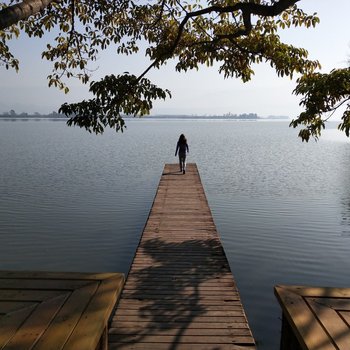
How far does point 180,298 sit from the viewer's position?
645cm

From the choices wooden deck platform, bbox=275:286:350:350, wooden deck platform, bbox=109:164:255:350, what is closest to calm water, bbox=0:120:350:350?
wooden deck platform, bbox=109:164:255:350

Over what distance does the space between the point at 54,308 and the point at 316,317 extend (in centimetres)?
226

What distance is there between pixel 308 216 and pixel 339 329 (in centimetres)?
1383

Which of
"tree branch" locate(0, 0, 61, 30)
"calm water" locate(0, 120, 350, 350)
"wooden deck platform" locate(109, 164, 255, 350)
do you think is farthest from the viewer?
"calm water" locate(0, 120, 350, 350)

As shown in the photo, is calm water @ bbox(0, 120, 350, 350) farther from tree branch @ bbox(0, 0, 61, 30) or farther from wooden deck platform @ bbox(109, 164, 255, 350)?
tree branch @ bbox(0, 0, 61, 30)

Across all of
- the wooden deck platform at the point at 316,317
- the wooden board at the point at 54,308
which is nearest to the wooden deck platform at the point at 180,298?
the wooden deck platform at the point at 316,317

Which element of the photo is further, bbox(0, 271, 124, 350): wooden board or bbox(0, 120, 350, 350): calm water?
bbox(0, 120, 350, 350): calm water

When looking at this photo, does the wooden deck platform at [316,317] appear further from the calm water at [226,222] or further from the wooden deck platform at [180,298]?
the calm water at [226,222]

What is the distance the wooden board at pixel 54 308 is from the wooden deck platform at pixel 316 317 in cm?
160

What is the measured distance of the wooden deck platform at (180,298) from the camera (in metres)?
5.13

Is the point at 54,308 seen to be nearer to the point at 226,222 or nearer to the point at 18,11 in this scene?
the point at 18,11

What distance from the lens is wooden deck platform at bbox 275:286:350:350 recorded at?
2.91m

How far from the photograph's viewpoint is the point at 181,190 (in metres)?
17.4

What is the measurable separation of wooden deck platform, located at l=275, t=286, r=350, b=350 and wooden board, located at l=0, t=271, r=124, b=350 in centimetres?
160
